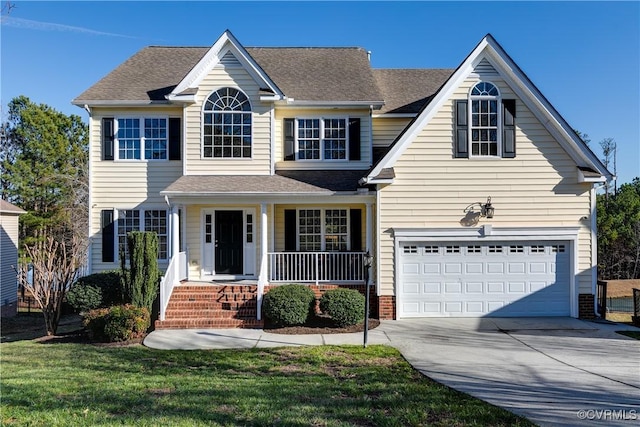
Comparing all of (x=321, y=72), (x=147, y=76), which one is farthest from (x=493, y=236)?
(x=147, y=76)

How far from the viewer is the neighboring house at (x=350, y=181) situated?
1252 centimetres

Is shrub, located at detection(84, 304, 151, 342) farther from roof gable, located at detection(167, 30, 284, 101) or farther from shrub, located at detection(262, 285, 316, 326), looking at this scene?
roof gable, located at detection(167, 30, 284, 101)

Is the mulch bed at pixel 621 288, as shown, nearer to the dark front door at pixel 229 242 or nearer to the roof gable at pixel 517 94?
the roof gable at pixel 517 94

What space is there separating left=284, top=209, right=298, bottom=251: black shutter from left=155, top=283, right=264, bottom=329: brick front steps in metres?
2.23

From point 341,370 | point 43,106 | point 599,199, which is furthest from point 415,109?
point 43,106

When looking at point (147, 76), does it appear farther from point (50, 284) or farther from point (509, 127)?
point (509, 127)

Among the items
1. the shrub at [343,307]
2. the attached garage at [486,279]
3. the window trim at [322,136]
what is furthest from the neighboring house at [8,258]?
the attached garage at [486,279]

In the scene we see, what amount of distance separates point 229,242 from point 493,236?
844 centimetres

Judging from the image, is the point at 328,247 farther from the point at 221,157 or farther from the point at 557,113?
the point at 557,113

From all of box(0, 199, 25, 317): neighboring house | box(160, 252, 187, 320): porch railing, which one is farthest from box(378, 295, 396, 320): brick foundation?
box(0, 199, 25, 317): neighboring house

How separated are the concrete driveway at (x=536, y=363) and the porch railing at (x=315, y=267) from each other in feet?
7.21

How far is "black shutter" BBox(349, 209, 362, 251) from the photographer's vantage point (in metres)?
14.5

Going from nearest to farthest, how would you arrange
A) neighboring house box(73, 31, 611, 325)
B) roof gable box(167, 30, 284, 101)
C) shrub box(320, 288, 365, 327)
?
shrub box(320, 288, 365, 327) < neighboring house box(73, 31, 611, 325) < roof gable box(167, 30, 284, 101)

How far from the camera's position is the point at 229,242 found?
1446cm
